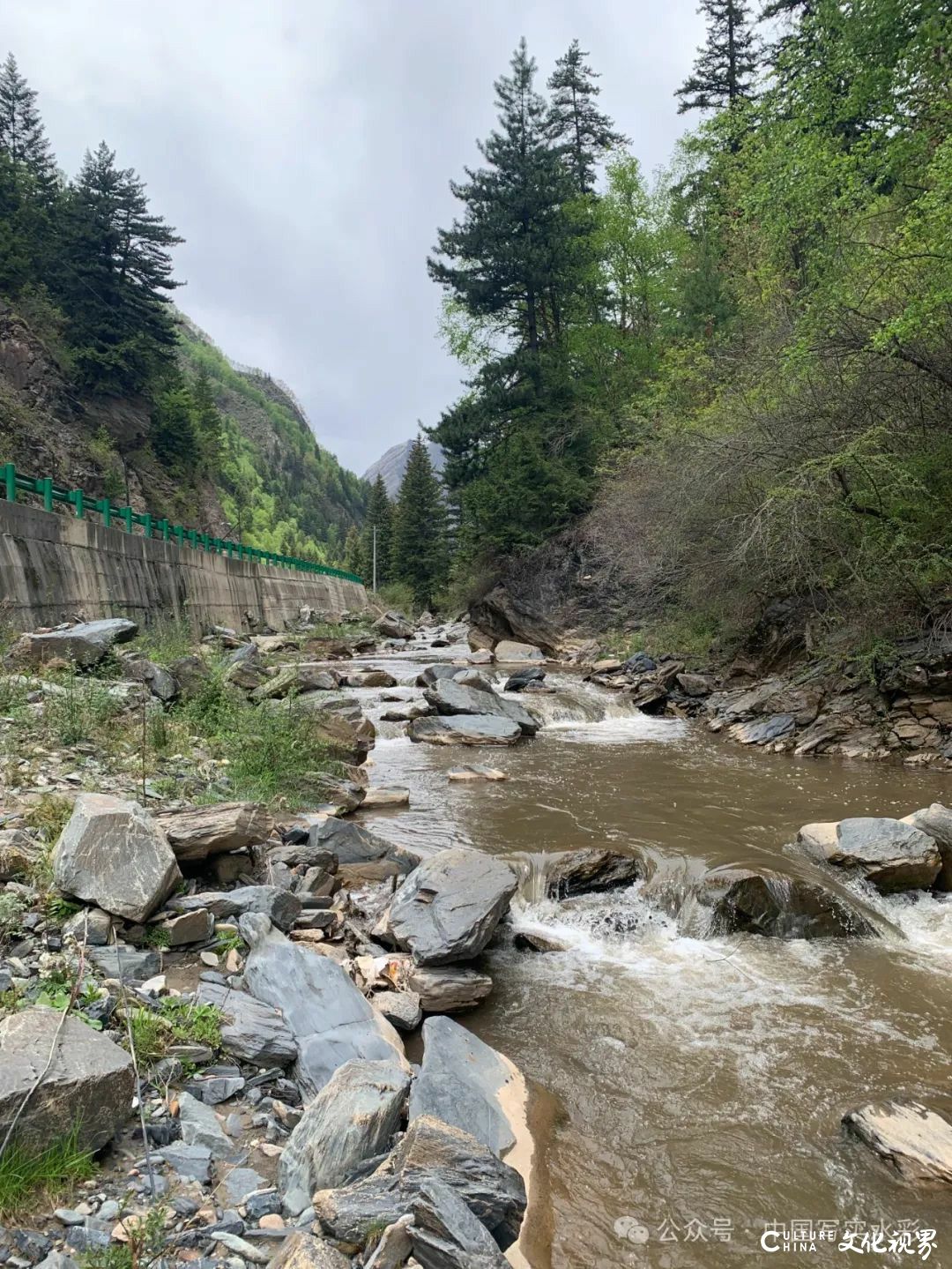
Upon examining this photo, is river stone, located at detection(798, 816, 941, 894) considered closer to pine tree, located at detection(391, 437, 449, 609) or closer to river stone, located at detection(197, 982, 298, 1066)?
river stone, located at detection(197, 982, 298, 1066)

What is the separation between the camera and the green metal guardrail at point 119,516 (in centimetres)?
1305

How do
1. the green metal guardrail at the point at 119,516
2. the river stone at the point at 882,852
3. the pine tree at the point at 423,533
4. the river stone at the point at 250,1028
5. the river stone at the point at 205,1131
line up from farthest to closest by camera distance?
the pine tree at the point at 423,533
the green metal guardrail at the point at 119,516
the river stone at the point at 882,852
the river stone at the point at 250,1028
the river stone at the point at 205,1131

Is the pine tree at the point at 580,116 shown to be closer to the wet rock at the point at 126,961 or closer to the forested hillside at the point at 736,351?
the forested hillside at the point at 736,351

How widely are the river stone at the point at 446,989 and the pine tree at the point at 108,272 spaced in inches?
1441

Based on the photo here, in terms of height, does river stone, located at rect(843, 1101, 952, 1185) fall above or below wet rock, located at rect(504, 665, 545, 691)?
below

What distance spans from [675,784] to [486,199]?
95.0 ft

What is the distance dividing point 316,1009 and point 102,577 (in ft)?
47.0

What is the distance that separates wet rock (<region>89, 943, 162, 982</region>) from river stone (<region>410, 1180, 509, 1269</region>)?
6.86ft

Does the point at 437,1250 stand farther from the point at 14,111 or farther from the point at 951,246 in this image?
the point at 14,111

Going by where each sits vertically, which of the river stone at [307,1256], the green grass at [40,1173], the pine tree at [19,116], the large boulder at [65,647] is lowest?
the river stone at [307,1256]

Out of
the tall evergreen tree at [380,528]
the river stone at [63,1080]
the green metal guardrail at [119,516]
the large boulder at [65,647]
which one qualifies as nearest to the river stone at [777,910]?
the river stone at [63,1080]

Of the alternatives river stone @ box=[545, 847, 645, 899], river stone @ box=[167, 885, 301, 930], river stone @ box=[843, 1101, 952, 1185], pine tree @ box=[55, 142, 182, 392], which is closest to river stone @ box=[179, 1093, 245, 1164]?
river stone @ box=[167, 885, 301, 930]

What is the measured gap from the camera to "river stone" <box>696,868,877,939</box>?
6043 mm

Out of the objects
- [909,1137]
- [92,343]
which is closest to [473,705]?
[909,1137]
